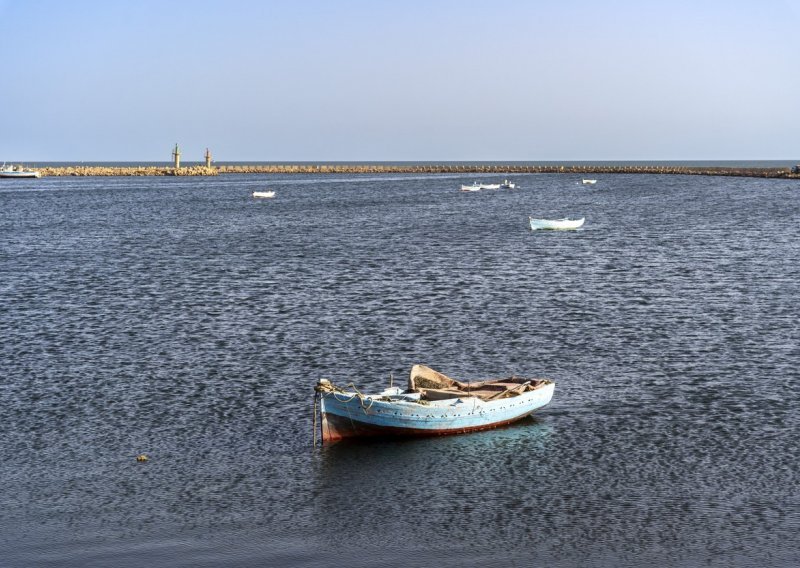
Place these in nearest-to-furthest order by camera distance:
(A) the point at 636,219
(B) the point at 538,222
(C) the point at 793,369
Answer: (C) the point at 793,369 < (B) the point at 538,222 < (A) the point at 636,219

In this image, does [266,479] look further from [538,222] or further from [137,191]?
[137,191]

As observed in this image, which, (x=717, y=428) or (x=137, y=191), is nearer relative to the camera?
(x=717, y=428)

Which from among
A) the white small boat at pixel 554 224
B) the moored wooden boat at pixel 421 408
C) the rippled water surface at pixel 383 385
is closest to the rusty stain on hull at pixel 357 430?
the moored wooden boat at pixel 421 408

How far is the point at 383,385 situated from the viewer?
30.9 meters

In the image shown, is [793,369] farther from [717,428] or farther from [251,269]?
[251,269]

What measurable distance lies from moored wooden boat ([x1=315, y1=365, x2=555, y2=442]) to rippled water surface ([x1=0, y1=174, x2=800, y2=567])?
0.46 metres

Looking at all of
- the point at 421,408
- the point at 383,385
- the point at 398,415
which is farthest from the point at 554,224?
the point at 398,415

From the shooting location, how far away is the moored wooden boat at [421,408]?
25562 millimetres

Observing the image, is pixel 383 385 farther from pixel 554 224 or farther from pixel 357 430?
pixel 554 224

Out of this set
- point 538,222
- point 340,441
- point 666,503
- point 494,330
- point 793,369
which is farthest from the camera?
point 538,222

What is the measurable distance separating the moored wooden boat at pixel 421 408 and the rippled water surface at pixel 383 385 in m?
0.46

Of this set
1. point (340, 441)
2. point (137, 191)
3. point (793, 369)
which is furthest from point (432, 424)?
point (137, 191)

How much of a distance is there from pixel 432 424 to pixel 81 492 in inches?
345

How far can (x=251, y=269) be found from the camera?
6122 centimetres
